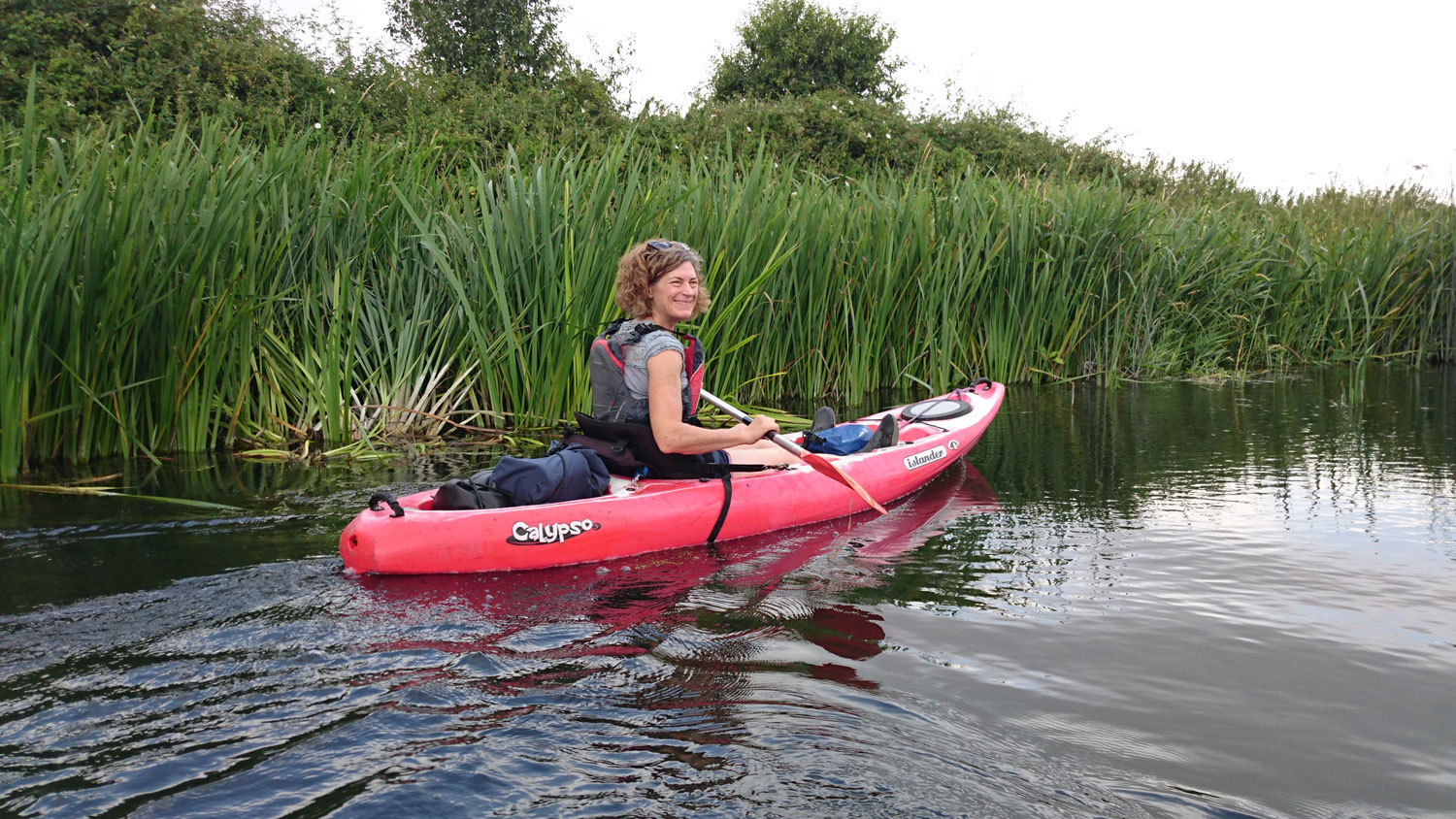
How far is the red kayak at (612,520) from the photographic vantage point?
3.66 metres

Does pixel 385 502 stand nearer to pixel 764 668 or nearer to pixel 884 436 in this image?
pixel 764 668

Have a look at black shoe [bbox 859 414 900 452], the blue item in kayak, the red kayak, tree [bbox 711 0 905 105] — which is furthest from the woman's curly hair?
tree [bbox 711 0 905 105]

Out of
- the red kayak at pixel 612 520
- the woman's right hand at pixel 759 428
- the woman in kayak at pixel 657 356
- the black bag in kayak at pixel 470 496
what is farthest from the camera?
the woman's right hand at pixel 759 428

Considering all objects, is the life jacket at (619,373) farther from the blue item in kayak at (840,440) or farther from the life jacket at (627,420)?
the blue item in kayak at (840,440)

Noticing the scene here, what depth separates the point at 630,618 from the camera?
3.26 meters

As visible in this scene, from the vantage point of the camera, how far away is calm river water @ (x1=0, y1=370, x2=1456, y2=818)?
2.12 metres

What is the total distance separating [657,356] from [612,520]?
66 centimetres


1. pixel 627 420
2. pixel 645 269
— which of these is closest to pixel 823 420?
pixel 627 420

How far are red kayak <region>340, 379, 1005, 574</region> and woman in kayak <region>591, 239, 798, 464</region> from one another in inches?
10.0

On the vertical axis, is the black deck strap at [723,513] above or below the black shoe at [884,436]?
below

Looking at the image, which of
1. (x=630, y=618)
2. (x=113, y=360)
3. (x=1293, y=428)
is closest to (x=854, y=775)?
(x=630, y=618)

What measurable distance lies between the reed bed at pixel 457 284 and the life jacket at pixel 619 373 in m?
1.80

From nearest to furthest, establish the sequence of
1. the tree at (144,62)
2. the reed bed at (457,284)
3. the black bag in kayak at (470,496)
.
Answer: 1. the black bag in kayak at (470,496)
2. the reed bed at (457,284)
3. the tree at (144,62)

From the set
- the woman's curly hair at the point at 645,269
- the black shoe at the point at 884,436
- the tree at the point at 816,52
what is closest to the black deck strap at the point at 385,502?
the woman's curly hair at the point at 645,269
